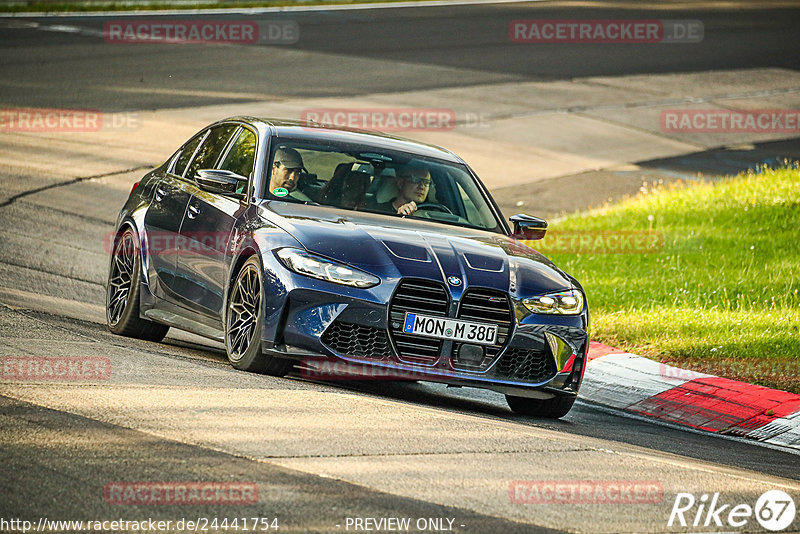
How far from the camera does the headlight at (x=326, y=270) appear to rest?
7609 mm

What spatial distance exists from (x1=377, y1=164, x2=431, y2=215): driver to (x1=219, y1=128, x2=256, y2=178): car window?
0.99 m

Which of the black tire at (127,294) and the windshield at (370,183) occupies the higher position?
the windshield at (370,183)

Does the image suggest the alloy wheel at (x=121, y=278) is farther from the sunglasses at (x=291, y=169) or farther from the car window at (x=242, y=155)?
the sunglasses at (x=291, y=169)

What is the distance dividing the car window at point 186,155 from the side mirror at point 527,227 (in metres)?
2.55

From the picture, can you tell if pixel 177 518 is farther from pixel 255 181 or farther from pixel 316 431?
pixel 255 181

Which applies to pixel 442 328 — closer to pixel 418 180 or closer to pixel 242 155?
pixel 418 180

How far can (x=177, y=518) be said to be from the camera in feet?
16.1

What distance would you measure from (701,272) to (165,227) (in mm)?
6313

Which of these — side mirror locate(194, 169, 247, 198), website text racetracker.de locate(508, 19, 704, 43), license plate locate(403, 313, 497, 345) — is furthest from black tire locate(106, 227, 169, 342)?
website text racetracker.de locate(508, 19, 704, 43)

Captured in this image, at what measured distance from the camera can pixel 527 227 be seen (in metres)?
9.28

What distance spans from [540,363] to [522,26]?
2923cm

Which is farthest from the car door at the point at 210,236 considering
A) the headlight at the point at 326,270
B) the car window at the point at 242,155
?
the headlight at the point at 326,270

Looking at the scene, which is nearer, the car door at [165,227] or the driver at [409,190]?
the driver at [409,190]

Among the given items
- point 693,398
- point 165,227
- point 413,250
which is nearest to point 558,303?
point 413,250
